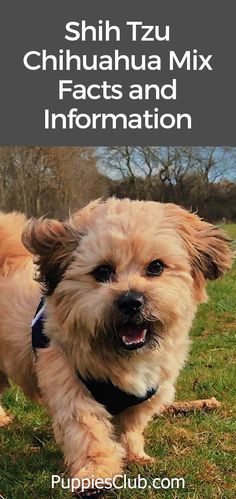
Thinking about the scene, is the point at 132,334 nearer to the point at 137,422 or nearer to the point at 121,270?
the point at 121,270

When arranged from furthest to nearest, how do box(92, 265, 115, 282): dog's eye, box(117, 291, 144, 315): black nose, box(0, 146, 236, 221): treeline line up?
1. box(0, 146, 236, 221): treeline
2. box(92, 265, 115, 282): dog's eye
3. box(117, 291, 144, 315): black nose

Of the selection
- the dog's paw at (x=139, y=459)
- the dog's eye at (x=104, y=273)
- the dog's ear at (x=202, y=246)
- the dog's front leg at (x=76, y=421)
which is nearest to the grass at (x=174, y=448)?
the dog's paw at (x=139, y=459)

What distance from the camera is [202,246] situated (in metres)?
3.45

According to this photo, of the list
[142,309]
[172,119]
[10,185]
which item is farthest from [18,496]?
[10,185]

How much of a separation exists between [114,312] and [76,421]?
21.6 inches

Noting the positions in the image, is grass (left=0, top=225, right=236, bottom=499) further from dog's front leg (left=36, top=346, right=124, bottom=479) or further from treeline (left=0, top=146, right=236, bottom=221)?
treeline (left=0, top=146, right=236, bottom=221)

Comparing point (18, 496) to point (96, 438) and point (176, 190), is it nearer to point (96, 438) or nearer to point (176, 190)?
point (96, 438)

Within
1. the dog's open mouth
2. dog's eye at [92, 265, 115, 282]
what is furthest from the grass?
dog's eye at [92, 265, 115, 282]

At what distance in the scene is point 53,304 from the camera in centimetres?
327

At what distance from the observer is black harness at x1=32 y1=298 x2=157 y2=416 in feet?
10.6

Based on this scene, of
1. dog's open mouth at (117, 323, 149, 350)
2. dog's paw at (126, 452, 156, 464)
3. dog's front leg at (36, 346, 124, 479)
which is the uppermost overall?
dog's open mouth at (117, 323, 149, 350)

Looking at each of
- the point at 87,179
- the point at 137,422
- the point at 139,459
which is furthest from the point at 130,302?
the point at 87,179

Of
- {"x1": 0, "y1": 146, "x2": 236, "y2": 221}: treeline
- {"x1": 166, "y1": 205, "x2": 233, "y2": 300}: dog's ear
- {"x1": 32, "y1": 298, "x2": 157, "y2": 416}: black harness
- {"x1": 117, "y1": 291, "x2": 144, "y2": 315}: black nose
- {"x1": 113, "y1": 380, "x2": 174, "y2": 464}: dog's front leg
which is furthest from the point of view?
{"x1": 0, "y1": 146, "x2": 236, "y2": 221}: treeline

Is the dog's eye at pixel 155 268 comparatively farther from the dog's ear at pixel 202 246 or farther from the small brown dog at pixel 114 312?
the dog's ear at pixel 202 246
